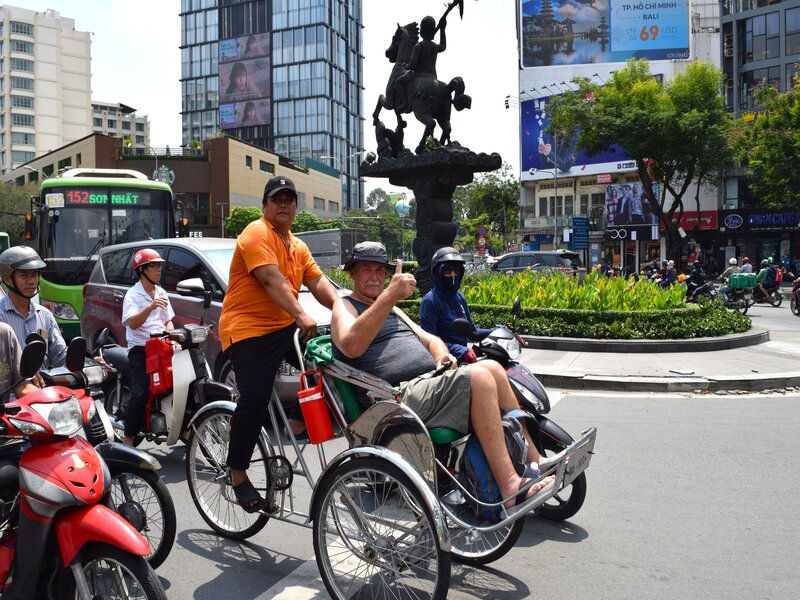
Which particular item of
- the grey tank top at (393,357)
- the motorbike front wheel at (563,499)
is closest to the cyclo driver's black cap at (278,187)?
the grey tank top at (393,357)

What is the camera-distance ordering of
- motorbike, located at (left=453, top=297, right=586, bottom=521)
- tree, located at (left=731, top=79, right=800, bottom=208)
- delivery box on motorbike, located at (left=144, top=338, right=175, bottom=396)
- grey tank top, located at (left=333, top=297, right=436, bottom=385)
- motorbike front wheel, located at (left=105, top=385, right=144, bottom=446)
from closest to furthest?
grey tank top, located at (left=333, top=297, right=436, bottom=385), motorbike, located at (left=453, top=297, right=586, bottom=521), delivery box on motorbike, located at (left=144, top=338, right=175, bottom=396), motorbike front wheel, located at (left=105, top=385, right=144, bottom=446), tree, located at (left=731, top=79, right=800, bottom=208)

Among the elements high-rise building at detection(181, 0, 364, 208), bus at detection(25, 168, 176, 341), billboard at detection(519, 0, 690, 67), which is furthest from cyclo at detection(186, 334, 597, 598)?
high-rise building at detection(181, 0, 364, 208)

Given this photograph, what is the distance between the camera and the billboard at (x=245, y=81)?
341 ft

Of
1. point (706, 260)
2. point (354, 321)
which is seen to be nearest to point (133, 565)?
point (354, 321)

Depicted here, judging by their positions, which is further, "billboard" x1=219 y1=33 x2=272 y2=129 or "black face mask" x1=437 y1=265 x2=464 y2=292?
"billboard" x1=219 y1=33 x2=272 y2=129

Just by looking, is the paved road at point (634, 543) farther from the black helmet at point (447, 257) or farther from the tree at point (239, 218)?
the tree at point (239, 218)

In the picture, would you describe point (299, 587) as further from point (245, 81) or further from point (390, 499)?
point (245, 81)

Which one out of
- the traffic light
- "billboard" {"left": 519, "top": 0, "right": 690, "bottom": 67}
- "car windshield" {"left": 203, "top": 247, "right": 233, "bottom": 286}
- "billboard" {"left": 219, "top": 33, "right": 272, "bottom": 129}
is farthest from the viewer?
"billboard" {"left": 219, "top": 33, "right": 272, "bottom": 129}

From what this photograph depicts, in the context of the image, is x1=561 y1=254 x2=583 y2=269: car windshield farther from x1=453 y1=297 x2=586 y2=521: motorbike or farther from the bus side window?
x1=453 y1=297 x2=586 y2=521: motorbike

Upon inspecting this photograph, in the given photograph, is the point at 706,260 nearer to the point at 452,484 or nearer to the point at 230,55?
the point at 452,484

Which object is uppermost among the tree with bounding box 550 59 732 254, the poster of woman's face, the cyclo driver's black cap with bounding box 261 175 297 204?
the poster of woman's face

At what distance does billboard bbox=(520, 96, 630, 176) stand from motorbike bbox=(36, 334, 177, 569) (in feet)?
168

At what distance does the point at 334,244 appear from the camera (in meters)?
31.6

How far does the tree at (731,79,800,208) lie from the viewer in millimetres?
30656
